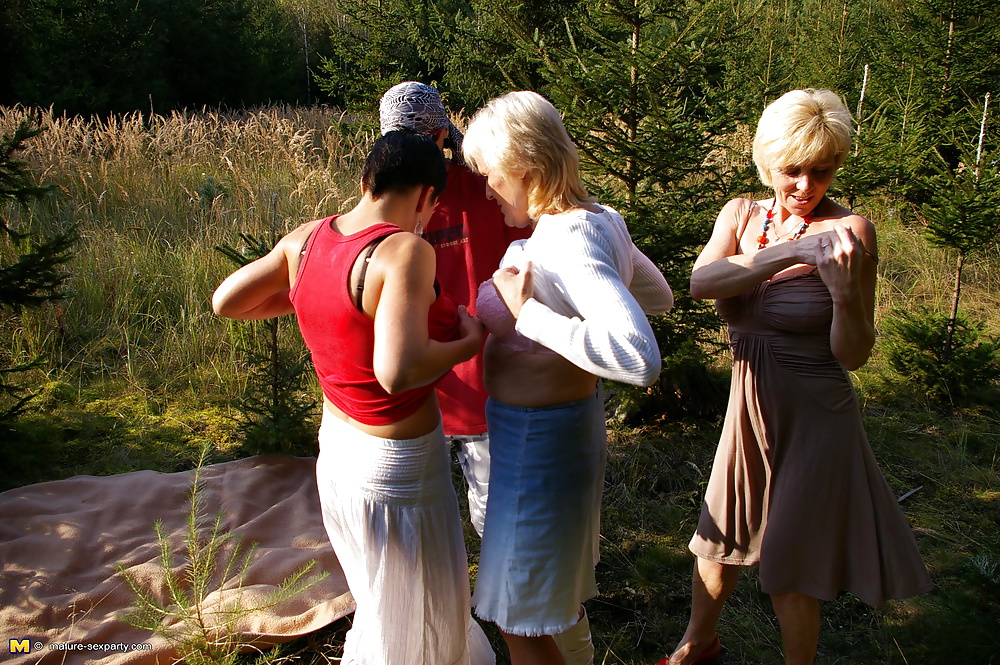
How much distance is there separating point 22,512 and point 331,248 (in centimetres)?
271

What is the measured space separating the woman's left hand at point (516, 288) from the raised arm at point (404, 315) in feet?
0.56

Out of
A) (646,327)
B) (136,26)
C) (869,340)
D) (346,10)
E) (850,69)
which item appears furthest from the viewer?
(136,26)

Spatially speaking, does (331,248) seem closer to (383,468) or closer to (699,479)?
(383,468)

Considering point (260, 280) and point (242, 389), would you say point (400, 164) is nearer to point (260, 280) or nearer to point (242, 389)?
point (260, 280)

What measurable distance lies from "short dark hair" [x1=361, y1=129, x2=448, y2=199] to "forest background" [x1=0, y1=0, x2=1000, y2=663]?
1.36m

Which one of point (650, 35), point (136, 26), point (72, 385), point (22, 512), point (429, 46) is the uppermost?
point (136, 26)

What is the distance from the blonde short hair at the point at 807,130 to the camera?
81.2 inches

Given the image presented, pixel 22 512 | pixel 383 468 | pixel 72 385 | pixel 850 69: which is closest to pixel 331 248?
pixel 383 468

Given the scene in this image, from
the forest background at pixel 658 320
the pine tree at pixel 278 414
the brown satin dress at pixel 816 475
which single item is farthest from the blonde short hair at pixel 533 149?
the pine tree at pixel 278 414

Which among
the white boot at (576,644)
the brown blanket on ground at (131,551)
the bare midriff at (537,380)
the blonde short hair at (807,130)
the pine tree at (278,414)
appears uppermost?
the blonde short hair at (807,130)

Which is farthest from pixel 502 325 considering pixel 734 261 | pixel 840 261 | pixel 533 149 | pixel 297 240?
pixel 840 261

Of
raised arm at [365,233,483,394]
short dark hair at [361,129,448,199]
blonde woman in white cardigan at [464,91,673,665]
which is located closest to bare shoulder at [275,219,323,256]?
short dark hair at [361,129,448,199]

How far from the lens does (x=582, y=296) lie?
1664mm

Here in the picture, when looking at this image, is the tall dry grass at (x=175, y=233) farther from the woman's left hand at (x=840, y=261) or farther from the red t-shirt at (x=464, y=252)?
the woman's left hand at (x=840, y=261)
